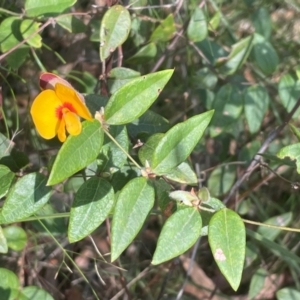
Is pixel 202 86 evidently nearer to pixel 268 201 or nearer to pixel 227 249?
pixel 268 201

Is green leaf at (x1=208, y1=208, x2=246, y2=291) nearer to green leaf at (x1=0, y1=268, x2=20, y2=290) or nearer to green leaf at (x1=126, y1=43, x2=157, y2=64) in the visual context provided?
green leaf at (x1=0, y1=268, x2=20, y2=290)

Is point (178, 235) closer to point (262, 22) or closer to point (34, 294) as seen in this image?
point (34, 294)

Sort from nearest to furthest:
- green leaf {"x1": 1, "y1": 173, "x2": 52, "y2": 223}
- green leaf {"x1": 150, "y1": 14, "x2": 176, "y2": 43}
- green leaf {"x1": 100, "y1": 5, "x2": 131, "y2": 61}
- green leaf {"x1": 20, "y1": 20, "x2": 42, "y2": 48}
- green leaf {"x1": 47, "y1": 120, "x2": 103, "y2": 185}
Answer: green leaf {"x1": 47, "y1": 120, "x2": 103, "y2": 185}, green leaf {"x1": 1, "y1": 173, "x2": 52, "y2": 223}, green leaf {"x1": 100, "y1": 5, "x2": 131, "y2": 61}, green leaf {"x1": 20, "y1": 20, "x2": 42, "y2": 48}, green leaf {"x1": 150, "y1": 14, "x2": 176, "y2": 43}

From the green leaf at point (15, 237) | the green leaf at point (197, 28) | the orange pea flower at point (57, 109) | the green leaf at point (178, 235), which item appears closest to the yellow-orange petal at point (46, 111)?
the orange pea flower at point (57, 109)

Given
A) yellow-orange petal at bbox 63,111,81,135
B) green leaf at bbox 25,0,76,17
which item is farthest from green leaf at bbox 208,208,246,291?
green leaf at bbox 25,0,76,17

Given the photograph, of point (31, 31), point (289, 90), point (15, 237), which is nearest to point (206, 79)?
point (289, 90)

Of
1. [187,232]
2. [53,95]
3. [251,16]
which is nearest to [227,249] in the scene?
[187,232]
